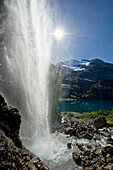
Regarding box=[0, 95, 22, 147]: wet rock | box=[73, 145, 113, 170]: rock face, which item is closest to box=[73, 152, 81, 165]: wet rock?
box=[73, 145, 113, 170]: rock face

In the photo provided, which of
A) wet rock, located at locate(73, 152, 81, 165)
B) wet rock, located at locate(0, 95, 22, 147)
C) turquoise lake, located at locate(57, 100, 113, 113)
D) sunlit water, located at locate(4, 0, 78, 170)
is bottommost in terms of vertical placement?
wet rock, located at locate(73, 152, 81, 165)

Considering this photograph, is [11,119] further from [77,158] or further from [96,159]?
[96,159]

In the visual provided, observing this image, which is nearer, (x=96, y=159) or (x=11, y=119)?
(x=11, y=119)

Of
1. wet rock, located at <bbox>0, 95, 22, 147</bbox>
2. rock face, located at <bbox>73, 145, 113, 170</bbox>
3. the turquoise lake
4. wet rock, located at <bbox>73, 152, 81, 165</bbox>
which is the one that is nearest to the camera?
wet rock, located at <bbox>0, 95, 22, 147</bbox>

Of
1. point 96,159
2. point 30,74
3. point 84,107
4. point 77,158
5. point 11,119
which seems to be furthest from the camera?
point 84,107

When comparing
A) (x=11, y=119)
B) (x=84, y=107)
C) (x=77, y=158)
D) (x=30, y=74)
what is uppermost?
(x=84, y=107)

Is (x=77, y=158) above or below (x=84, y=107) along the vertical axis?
below

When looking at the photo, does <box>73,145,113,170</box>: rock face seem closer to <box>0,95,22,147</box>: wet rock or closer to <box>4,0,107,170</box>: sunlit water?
<box>4,0,107,170</box>: sunlit water

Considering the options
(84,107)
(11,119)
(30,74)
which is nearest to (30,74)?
(30,74)

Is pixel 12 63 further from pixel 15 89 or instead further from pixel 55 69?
pixel 55 69

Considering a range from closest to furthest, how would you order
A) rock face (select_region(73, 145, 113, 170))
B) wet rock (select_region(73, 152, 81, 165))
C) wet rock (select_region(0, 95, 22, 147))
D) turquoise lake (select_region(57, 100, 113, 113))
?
wet rock (select_region(0, 95, 22, 147)) < rock face (select_region(73, 145, 113, 170)) < wet rock (select_region(73, 152, 81, 165)) < turquoise lake (select_region(57, 100, 113, 113))

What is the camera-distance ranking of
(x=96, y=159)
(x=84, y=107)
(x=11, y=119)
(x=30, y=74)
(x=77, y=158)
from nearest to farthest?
1. (x=11, y=119)
2. (x=96, y=159)
3. (x=77, y=158)
4. (x=30, y=74)
5. (x=84, y=107)

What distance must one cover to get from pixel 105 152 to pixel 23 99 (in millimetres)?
9581

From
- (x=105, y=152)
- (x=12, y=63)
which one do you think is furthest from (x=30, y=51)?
(x=105, y=152)
